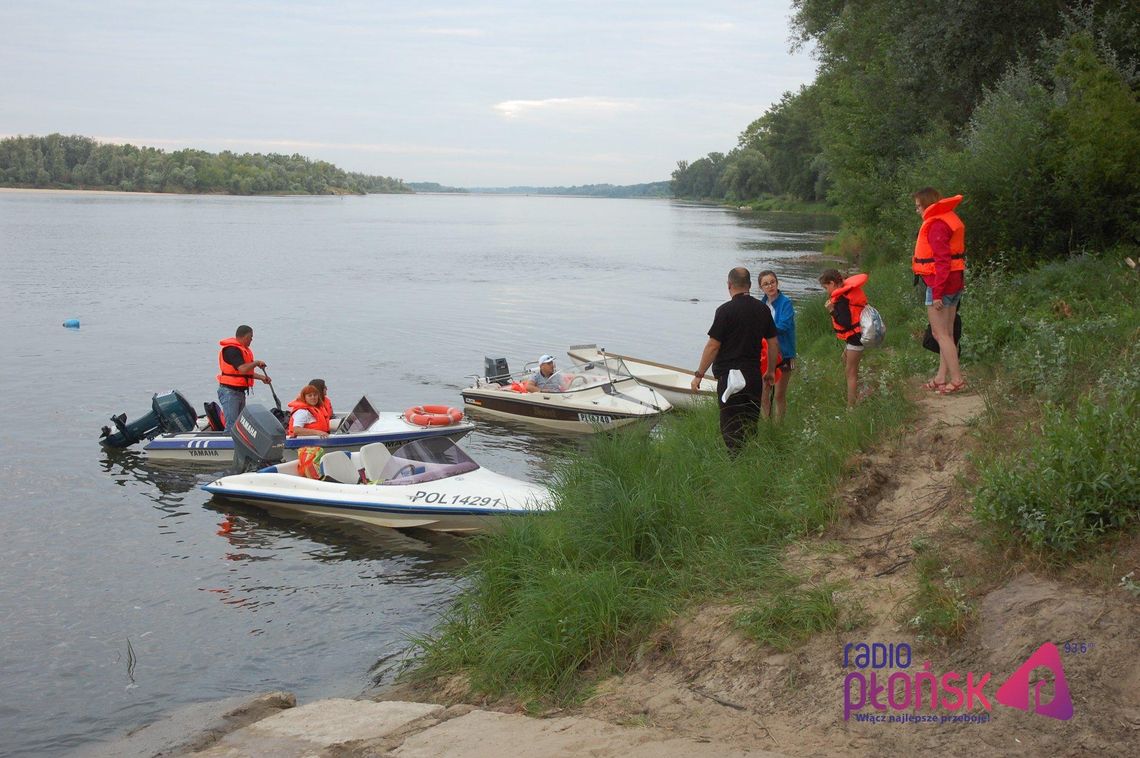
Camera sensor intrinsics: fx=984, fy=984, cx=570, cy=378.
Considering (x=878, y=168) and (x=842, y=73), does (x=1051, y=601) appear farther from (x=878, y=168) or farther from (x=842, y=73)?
(x=842, y=73)

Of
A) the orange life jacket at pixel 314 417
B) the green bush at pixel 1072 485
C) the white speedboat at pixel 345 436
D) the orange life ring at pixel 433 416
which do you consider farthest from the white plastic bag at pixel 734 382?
the orange life jacket at pixel 314 417

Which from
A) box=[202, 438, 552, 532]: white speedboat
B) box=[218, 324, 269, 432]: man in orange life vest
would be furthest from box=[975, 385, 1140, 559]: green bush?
box=[218, 324, 269, 432]: man in orange life vest

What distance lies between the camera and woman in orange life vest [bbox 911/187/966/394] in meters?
9.68

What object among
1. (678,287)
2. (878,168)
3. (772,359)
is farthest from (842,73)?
(772,359)

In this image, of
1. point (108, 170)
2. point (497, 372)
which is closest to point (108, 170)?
point (108, 170)

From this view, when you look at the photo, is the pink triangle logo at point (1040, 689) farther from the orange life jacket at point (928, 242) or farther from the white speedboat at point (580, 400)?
the white speedboat at point (580, 400)

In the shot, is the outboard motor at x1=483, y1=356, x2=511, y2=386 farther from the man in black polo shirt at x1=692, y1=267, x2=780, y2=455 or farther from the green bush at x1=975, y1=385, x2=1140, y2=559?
the green bush at x1=975, y1=385, x2=1140, y2=559

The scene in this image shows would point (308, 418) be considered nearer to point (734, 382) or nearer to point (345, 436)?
point (345, 436)

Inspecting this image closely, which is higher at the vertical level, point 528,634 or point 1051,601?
point 1051,601

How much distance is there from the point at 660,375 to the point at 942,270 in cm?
1047

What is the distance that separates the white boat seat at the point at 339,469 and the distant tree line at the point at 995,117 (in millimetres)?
10045

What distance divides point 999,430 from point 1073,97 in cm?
1004

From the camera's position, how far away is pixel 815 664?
5793 mm

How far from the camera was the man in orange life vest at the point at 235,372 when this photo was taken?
53.2 feet
